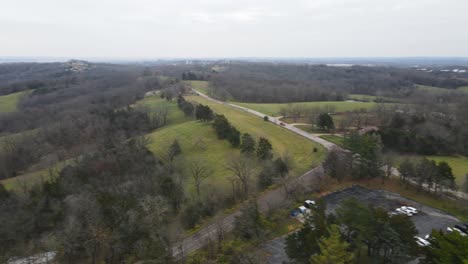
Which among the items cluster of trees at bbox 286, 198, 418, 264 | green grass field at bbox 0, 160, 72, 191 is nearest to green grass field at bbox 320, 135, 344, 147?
cluster of trees at bbox 286, 198, 418, 264

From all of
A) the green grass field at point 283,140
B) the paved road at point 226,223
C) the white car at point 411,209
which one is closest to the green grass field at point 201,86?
the green grass field at point 283,140

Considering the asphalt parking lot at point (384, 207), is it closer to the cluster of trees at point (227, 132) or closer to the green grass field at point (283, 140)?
the green grass field at point (283, 140)

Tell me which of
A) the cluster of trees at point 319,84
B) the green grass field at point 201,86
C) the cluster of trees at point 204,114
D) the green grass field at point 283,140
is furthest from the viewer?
the green grass field at point 201,86

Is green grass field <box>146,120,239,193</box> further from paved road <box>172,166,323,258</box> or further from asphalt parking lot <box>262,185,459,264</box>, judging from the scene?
asphalt parking lot <box>262,185,459,264</box>

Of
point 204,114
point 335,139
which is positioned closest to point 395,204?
point 335,139

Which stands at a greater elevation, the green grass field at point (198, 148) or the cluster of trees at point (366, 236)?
the cluster of trees at point (366, 236)

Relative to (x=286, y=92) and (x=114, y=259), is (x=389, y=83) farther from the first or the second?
(x=114, y=259)
